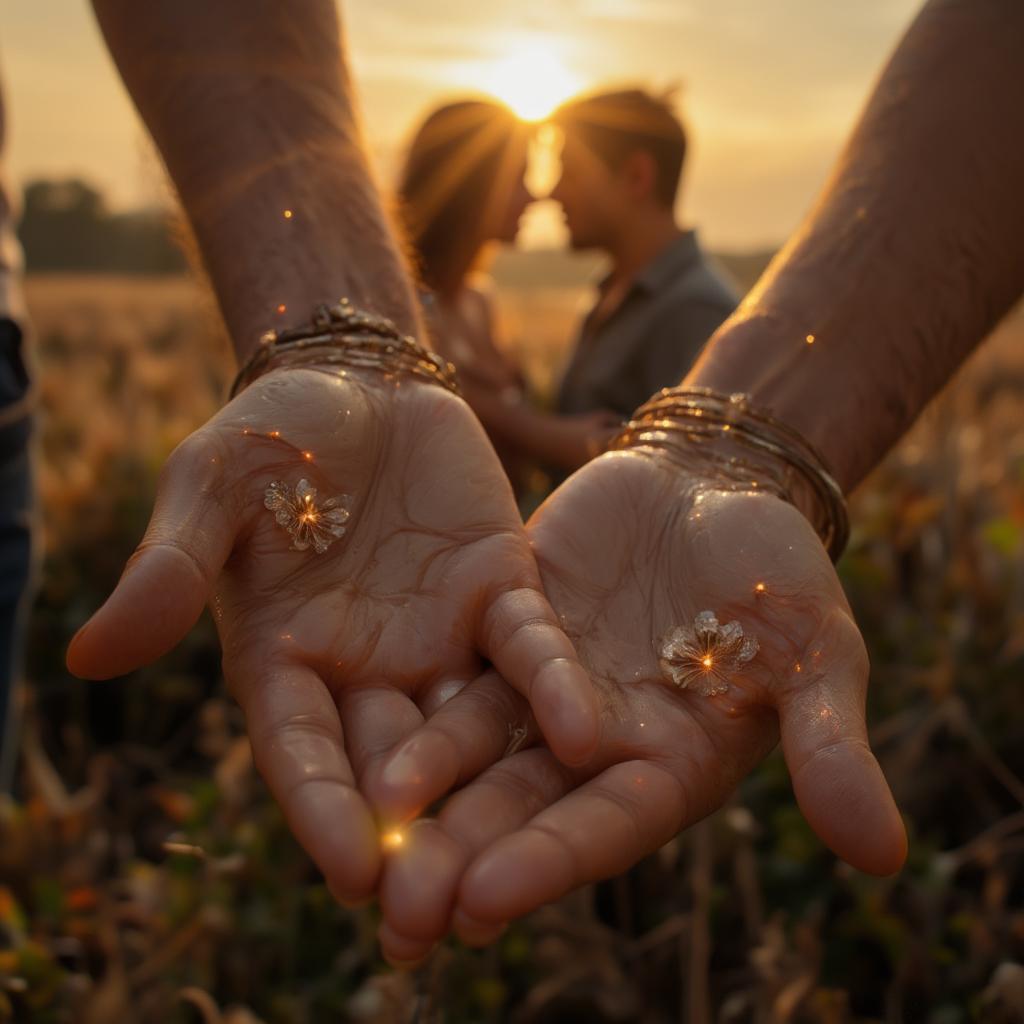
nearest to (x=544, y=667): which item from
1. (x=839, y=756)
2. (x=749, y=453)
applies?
(x=839, y=756)

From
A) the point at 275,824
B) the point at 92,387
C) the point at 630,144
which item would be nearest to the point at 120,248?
the point at 92,387

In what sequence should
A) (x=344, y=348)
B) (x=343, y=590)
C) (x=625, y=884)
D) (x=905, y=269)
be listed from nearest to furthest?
(x=343, y=590)
(x=344, y=348)
(x=905, y=269)
(x=625, y=884)

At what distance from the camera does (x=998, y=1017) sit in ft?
6.09

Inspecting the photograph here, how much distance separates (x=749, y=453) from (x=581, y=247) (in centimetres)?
347

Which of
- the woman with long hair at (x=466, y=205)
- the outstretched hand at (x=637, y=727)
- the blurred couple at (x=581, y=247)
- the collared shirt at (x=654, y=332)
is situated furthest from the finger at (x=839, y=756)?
the woman with long hair at (x=466, y=205)

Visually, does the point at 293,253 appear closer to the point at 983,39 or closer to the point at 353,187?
the point at 353,187

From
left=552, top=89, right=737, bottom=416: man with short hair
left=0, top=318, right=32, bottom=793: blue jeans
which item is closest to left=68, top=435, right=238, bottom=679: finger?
left=0, top=318, right=32, bottom=793: blue jeans

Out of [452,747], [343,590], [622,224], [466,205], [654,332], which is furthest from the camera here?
[622,224]

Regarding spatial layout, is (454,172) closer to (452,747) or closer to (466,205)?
(466,205)

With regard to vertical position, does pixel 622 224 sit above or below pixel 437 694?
below

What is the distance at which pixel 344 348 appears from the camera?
1.77 metres

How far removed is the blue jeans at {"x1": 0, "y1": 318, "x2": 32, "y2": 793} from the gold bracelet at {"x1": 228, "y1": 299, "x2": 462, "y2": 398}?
0.81 metres

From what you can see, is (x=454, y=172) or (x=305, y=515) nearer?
(x=305, y=515)

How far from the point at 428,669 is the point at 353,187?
0.96 metres
